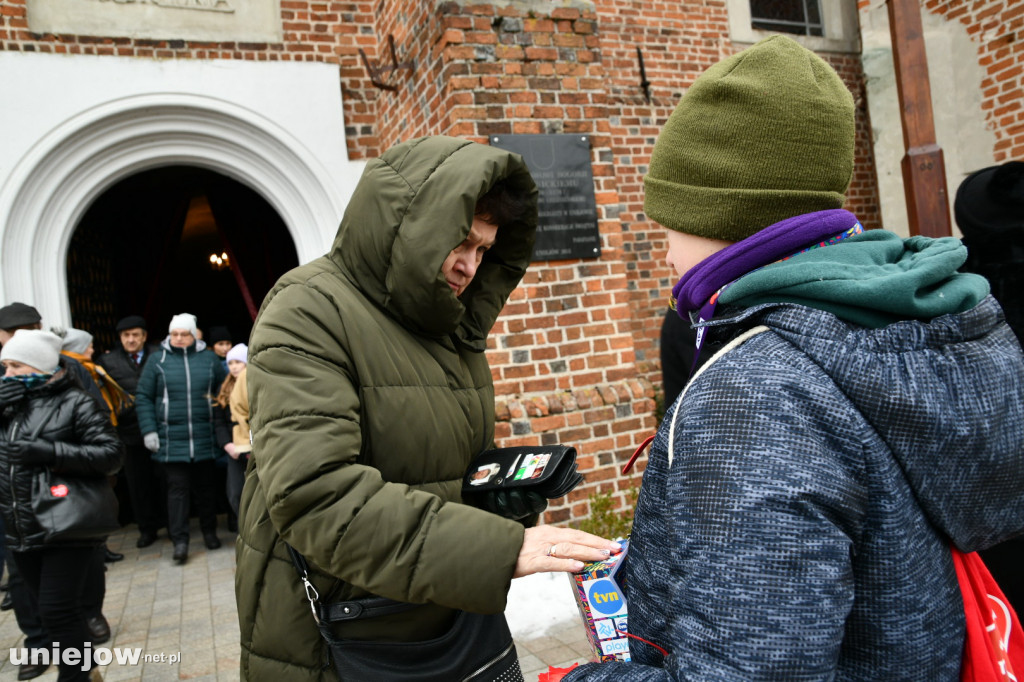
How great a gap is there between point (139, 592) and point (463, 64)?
14.1 ft

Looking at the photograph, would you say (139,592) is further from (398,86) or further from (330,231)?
(398,86)

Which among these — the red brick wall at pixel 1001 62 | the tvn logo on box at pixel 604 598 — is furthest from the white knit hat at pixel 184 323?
the red brick wall at pixel 1001 62

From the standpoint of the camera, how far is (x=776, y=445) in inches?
31.2

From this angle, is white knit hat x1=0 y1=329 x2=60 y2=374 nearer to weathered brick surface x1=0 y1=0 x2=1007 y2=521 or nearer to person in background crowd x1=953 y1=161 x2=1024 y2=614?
weathered brick surface x1=0 y1=0 x2=1007 y2=521

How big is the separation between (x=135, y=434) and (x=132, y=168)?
2.51 meters

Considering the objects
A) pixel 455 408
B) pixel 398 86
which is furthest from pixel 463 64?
pixel 455 408

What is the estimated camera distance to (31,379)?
3559 mm

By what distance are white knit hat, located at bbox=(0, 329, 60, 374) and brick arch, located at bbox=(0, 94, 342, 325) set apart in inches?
73.1

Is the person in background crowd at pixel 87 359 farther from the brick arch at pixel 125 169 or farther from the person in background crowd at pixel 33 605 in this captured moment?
the person in background crowd at pixel 33 605

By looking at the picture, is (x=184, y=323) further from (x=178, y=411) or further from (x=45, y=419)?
(x=45, y=419)

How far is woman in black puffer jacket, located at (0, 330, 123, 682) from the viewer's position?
339 cm

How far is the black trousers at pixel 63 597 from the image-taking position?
338 cm

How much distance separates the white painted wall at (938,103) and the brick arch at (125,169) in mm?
6148

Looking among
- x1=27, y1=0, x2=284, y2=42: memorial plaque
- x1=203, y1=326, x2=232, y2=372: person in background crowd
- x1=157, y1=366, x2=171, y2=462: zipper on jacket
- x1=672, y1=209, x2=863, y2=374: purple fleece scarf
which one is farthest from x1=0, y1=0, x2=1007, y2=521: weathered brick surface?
x1=672, y1=209, x2=863, y2=374: purple fleece scarf
